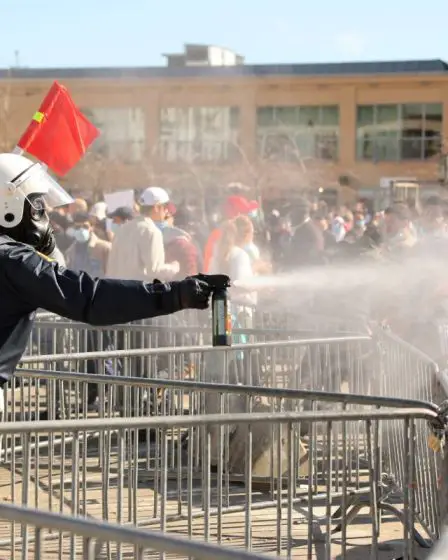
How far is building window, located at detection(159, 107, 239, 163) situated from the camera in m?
58.9

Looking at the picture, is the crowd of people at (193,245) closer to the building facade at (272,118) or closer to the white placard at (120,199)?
the white placard at (120,199)

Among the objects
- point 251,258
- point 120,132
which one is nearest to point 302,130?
point 120,132

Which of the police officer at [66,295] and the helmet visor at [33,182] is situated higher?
the helmet visor at [33,182]

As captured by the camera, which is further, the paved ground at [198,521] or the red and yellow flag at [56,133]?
the red and yellow flag at [56,133]

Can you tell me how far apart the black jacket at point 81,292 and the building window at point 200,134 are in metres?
53.1

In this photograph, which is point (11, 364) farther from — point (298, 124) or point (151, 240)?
point (298, 124)

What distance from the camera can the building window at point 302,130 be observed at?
194 feet

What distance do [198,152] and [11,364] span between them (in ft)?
178

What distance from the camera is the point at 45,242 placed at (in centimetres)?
566

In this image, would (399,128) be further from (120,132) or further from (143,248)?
(143,248)

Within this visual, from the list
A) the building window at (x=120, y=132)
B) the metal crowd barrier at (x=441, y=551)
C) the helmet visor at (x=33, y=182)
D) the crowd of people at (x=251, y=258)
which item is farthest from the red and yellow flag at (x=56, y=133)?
the building window at (x=120, y=132)

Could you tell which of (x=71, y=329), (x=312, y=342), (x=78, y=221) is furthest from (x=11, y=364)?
(x=78, y=221)

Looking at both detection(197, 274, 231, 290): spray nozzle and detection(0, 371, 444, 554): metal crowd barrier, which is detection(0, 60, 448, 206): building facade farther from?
detection(197, 274, 231, 290): spray nozzle

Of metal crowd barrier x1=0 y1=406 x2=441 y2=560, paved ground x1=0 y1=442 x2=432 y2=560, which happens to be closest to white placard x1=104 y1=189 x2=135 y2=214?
metal crowd barrier x1=0 y1=406 x2=441 y2=560
